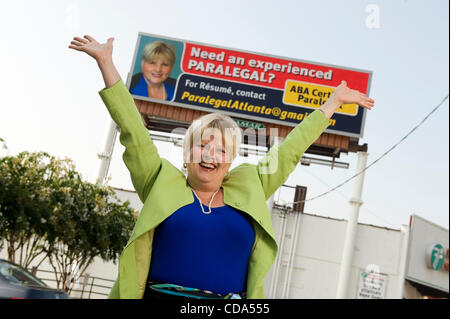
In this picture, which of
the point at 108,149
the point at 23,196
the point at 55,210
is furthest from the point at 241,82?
the point at 23,196

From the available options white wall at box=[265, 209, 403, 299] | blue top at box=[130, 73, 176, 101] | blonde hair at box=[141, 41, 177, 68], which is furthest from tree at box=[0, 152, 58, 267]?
white wall at box=[265, 209, 403, 299]

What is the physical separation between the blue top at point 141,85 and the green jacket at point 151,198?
17.6 metres

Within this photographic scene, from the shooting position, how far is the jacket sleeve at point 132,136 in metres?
1.82

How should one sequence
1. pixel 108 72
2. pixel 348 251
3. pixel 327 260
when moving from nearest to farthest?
pixel 108 72 → pixel 348 251 → pixel 327 260

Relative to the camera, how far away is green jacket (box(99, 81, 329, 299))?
1.77 meters

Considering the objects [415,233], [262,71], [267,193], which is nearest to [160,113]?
[262,71]

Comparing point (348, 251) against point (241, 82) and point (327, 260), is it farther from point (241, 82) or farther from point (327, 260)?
point (241, 82)

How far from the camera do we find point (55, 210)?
13.0 meters

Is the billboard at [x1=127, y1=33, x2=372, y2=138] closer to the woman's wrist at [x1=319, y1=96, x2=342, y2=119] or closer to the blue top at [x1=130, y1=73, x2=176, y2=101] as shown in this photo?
the blue top at [x1=130, y1=73, x2=176, y2=101]

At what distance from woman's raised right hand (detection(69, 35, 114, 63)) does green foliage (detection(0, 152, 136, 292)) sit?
10439 mm

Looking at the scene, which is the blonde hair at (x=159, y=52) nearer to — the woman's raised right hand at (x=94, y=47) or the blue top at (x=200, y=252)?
the woman's raised right hand at (x=94, y=47)

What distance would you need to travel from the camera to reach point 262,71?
19219 millimetres

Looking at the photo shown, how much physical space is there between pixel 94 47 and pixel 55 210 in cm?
1189

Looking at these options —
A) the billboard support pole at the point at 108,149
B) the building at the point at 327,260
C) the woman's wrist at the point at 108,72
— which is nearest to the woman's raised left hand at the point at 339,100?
the woman's wrist at the point at 108,72
